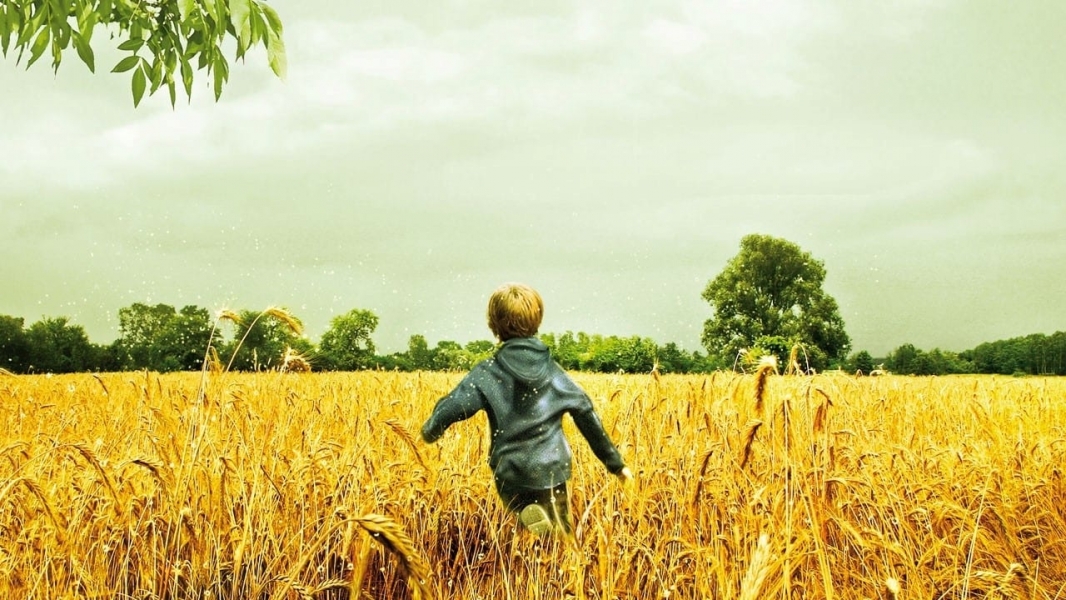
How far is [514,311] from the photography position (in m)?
2.96

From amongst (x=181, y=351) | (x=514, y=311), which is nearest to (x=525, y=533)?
(x=514, y=311)

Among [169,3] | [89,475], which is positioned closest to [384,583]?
[89,475]

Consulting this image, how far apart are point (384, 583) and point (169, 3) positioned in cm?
504

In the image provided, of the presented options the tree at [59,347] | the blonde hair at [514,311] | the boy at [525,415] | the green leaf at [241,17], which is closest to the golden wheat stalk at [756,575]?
the boy at [525,415]

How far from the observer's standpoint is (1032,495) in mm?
3730

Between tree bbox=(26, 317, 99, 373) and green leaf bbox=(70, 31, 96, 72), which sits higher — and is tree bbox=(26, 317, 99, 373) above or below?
below

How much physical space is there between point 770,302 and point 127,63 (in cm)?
3844

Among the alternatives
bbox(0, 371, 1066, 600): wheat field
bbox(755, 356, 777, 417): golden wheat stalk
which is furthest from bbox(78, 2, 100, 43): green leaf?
bbox(755, 356, 777, 417): golden wheat stalk

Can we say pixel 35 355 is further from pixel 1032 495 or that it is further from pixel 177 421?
pixel 1032 495

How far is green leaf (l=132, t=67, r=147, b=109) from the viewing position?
14.4ft

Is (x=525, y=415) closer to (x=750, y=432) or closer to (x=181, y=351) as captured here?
(x=750, y=432)

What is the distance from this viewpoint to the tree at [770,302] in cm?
3766

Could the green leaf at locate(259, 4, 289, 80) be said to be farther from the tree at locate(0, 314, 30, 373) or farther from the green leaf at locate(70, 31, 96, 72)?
the tree at locate(0, 314, 30, 373)

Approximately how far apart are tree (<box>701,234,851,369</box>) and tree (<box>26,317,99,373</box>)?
2984cm
